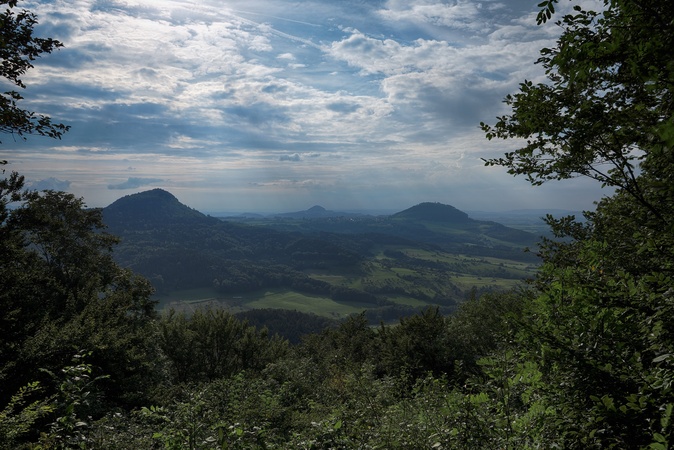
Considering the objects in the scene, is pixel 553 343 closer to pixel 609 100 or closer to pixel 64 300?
pixel 609 100

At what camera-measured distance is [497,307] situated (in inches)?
1348

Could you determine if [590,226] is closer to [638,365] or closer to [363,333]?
[638,365]

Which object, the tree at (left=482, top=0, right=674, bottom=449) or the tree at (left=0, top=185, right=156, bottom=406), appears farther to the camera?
the tree at (left=0, top=185, right=156, bottom=406)

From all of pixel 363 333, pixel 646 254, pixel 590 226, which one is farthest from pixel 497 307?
pixel 646 254

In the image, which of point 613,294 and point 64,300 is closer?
point 613,294

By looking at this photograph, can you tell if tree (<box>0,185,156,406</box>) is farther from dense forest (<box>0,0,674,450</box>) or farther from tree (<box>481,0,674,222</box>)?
tree (<box>481,0,674,222</box>)

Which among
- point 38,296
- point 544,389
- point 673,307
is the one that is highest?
point 673,307

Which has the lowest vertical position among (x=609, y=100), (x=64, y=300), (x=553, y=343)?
(x=64, y=300)

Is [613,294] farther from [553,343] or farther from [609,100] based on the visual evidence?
[609,100]

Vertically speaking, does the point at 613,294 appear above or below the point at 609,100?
below

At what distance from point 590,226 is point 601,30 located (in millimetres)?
9564

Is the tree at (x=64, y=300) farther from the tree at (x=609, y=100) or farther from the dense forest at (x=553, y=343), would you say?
the tree at (x=609, y=100)

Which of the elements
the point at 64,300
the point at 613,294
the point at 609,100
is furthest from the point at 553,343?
the point at 64,300

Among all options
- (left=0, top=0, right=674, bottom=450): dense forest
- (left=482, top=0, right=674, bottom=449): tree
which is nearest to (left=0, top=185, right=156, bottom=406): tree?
(left=0, top=0, right=674, bottom=450): dense forest
